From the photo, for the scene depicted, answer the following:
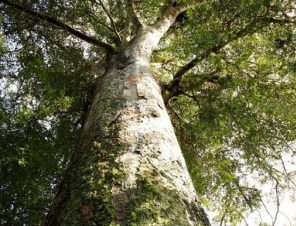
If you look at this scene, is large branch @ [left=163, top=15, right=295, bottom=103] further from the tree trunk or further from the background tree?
the tree trunk

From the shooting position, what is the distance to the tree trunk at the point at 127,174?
1.95 m

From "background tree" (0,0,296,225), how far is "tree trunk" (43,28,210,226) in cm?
110

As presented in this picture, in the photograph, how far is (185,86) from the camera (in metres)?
5.91

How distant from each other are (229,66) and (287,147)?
6.92 ft

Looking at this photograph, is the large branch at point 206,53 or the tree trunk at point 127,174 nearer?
the tree trunk at point 127,174

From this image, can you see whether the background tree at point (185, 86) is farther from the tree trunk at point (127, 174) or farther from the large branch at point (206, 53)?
the tree trunk at point (127, 174)

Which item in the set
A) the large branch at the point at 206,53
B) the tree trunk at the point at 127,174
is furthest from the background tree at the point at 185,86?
the tree trunk at the point at 127,174

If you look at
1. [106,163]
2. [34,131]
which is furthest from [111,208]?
[34,131]

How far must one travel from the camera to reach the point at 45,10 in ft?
18.7

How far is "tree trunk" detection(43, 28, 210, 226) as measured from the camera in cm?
195

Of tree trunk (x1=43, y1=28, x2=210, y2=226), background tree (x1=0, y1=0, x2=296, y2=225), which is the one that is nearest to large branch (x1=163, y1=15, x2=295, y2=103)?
background tree (x1=0, y1=0, x2=296, y2=225)

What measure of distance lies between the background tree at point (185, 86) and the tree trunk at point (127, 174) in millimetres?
1096

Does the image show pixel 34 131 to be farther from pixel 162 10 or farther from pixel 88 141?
pixel 162 10

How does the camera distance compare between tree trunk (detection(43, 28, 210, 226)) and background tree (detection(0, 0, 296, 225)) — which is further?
background tree (detection(0, 0, 296, 225))
